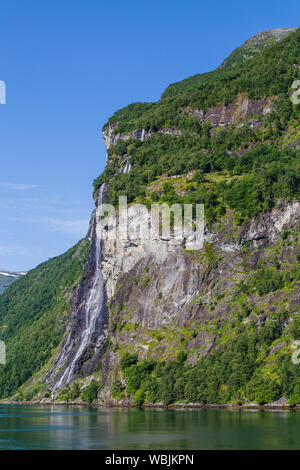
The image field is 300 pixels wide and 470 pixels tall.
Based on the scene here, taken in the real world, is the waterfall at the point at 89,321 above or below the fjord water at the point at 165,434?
above

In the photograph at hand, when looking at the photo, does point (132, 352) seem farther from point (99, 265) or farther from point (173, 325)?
point (99, 265)

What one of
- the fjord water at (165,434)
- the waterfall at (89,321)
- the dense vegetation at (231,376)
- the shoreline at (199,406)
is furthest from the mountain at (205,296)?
the fjord water at (165,434)

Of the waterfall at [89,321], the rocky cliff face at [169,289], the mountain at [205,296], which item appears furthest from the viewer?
the waterfall at [89,321]

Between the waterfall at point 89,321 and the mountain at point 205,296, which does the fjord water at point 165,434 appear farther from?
the waterfall at point 89,321

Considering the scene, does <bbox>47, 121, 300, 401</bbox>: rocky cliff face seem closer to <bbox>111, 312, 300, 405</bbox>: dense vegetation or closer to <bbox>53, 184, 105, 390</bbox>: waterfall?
<bbox>53, 184, 105, 390</bbox>: waterfall

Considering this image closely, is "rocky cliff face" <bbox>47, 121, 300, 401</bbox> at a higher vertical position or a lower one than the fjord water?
higher

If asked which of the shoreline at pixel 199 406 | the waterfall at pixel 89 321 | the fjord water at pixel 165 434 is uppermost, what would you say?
the waterfall at pixel 89 321

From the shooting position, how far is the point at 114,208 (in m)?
198

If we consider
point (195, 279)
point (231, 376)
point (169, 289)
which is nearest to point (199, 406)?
Result: point (231, 376)

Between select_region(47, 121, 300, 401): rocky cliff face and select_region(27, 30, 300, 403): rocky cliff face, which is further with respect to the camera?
select_region(47, 121, 300, 401): rocky cliff face

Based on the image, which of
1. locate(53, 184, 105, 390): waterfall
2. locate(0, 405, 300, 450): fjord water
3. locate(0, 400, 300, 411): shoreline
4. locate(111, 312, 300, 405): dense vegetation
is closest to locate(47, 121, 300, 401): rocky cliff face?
locate(53, 184, 105, 390): waterfall

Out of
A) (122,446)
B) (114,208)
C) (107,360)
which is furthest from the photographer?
(114,208)
